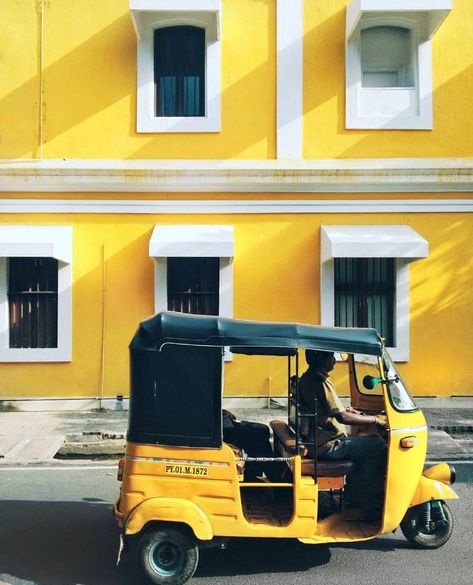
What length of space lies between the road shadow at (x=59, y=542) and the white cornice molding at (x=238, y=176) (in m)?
6.36

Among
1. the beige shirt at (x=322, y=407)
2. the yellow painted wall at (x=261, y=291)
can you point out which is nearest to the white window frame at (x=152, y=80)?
the yellow painted wall at (x=261, y=291)

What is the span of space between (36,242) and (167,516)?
739cm

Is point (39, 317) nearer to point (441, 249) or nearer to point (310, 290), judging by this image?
point (310, 290)

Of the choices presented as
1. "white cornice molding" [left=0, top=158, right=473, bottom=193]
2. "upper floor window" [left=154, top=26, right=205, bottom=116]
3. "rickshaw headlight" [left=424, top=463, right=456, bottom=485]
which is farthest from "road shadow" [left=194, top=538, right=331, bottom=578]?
"upper floor window" [left=154, top=26, right=205, bottom=116]

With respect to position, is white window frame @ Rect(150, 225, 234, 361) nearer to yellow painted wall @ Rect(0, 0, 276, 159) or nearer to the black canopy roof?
yellow painted wall @ Rect(0, 0, 276, 159)

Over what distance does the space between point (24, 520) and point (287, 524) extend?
2.82m

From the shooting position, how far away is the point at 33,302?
39.0 ft

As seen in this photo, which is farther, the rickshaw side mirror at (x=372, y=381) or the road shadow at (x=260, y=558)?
the rickshaw side mirror at (x=372, y=381)

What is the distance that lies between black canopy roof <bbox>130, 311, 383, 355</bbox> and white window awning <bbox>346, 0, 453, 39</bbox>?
794 centimetres

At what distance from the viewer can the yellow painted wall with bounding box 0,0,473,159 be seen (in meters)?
11.8

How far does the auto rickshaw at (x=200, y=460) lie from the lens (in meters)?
4.84

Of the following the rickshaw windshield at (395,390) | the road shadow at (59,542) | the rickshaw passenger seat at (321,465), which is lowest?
the road shadow at (59,542)

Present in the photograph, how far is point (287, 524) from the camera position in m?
4.98

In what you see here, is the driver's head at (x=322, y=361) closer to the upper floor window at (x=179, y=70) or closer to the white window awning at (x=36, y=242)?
the white window awning at (x=36, y=242)
